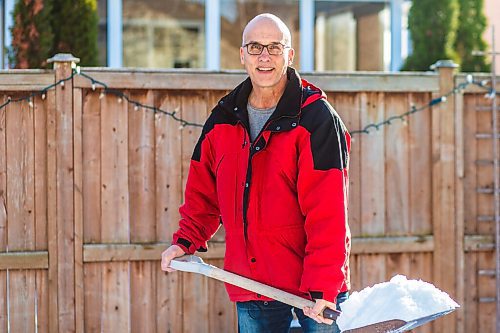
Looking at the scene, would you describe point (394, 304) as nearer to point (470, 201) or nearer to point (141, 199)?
point (141, 199)

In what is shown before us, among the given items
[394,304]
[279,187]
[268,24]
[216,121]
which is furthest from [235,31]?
[394,304]

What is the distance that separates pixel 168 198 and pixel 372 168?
55.0 inches

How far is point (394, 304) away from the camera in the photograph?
274 centimetres

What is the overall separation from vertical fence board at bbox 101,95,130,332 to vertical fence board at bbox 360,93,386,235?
160 centimetres

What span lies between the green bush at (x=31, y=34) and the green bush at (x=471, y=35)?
3729mm

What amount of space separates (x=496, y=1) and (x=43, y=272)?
284 inches

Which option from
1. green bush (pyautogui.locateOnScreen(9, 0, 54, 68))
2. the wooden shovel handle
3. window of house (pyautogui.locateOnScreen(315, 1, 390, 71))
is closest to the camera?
the wooden shovel handle

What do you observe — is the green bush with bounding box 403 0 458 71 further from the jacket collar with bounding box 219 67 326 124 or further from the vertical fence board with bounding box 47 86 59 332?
the jacket collar with bounding box 219 67 326 124

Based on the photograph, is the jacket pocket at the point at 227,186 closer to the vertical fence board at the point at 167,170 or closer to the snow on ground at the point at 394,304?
the snow on ground at the point at 394,304

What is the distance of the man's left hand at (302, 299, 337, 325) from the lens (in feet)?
9.80

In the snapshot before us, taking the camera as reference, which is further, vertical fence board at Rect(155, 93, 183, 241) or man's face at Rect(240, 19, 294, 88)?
vertical fence board at Rect(155, 93, 183, 241)

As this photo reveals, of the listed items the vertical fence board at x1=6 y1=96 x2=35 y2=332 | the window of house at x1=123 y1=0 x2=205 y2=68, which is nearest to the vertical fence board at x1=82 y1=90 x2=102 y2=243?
the vertical fence board at x1=6 y1=96 x2=35 y2=332

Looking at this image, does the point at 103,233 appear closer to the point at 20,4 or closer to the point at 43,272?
the point at 43,272

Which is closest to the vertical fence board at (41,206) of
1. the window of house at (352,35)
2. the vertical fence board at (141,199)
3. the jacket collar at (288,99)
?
the vertical fence board at (141,199)
